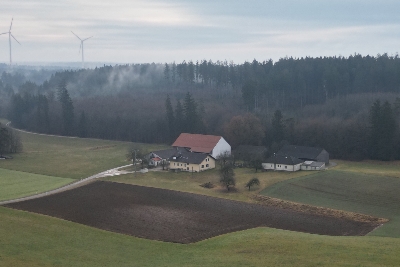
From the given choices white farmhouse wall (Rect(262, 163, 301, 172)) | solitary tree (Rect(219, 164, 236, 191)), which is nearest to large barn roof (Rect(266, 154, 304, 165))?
white farmhouse wall (Rect(262, 163, 301, 172))

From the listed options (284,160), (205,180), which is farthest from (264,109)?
(205,180)

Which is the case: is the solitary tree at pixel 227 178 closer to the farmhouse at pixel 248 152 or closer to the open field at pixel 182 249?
the farmhouse at pixel 248 152

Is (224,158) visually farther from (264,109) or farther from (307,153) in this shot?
(264,109)

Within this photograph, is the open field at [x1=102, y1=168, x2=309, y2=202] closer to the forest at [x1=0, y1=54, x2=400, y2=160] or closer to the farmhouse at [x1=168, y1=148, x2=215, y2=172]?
the farmhouse at [x1=168, y1=148, x2=215, y2=172]

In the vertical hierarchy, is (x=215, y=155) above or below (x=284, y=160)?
below

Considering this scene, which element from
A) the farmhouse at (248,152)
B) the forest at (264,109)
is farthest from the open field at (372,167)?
the farmhouse at (248,152)

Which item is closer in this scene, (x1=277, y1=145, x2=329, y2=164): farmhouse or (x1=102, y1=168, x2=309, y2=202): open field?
(x1=102, y1=168, x2=309, y2=202): open field

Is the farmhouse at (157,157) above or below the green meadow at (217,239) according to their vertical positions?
above
